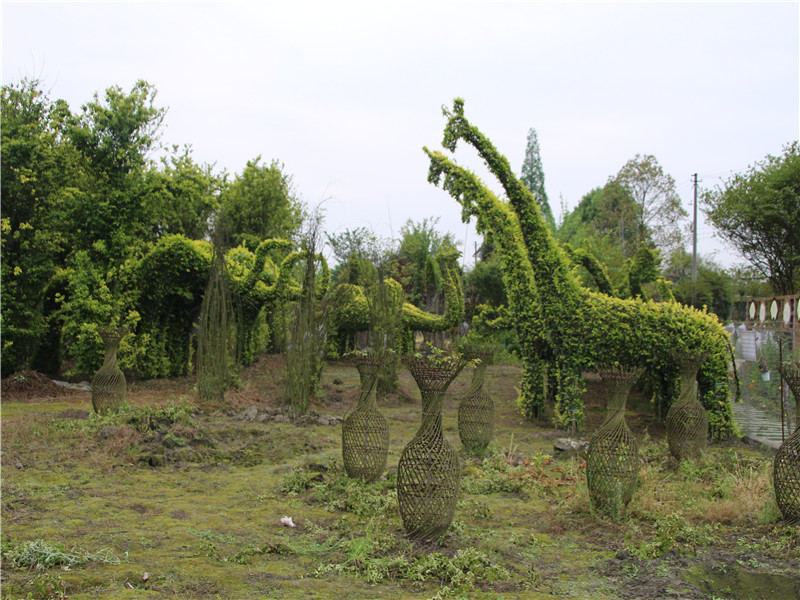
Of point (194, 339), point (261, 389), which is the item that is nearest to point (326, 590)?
point (261, 389)

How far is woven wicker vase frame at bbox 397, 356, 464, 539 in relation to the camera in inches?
155

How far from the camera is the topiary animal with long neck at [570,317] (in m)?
8.27

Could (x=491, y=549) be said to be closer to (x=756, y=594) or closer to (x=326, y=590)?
(x=326, y=590)

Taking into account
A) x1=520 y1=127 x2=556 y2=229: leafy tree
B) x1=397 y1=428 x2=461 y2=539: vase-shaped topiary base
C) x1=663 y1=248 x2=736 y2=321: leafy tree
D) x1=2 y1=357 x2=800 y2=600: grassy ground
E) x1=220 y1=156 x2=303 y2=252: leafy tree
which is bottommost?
x1=2 y1=357 x2=800 y2=600: grassy ground

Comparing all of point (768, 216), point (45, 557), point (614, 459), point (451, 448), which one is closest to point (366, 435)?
point (451, 448)

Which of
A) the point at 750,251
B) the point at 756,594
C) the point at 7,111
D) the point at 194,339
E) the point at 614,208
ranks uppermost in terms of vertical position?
the point at 614,208

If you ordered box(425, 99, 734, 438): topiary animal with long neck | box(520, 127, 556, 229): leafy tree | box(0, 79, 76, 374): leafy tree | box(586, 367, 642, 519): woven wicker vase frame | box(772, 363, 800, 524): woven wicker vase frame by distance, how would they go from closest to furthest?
box(772, 363, 800, 524): woven wicker vase frame
box(586, 367, 642, 519): woven wicker vase frame
box(425, 99, 734, 438): topiary animal with long neck
box(0, 79, 76, 374): leafy tree
box(520, 127, 556, 229): leafy tree

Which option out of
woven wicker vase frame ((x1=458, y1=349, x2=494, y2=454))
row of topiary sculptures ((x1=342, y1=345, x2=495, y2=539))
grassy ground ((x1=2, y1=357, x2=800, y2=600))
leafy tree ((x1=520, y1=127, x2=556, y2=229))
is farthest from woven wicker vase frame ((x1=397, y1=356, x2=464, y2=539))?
leafy tree ((x1=520, y1=127, x2=556, y2=229))

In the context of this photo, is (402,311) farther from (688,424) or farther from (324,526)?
(324,526)

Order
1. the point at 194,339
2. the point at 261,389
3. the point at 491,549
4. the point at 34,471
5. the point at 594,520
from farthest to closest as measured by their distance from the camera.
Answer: the point at 194,339 < the point at 261,389 < the point at 34,471 < the point at 594,520 < the point at 491,549

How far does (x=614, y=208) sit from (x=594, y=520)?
101 ft

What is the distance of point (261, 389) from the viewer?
11898 millimetres

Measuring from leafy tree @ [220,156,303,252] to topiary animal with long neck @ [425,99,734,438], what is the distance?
12.7 metres

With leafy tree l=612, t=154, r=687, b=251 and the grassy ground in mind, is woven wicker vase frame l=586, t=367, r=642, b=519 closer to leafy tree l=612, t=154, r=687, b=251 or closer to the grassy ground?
the grassy ground
